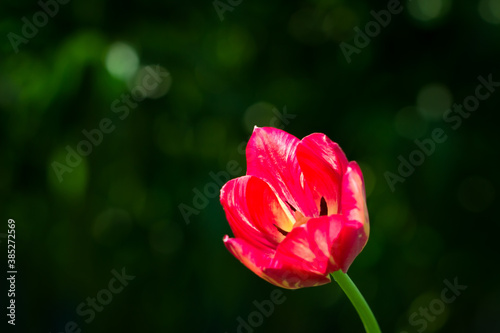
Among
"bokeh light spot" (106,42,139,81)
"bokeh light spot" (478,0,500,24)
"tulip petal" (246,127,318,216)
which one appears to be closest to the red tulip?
"tulip petal" (246,127,318,216)

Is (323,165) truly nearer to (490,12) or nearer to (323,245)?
(323,245)

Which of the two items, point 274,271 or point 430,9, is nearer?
point 274,271

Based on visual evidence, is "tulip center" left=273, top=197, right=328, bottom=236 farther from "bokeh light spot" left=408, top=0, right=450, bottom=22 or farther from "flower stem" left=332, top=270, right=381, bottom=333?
"bokeh light spot" left=408, top=0, right=450, bottom=22

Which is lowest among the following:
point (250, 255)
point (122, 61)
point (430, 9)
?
point (122, 61)

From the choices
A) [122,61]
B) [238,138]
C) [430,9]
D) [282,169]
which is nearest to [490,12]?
[430,9]

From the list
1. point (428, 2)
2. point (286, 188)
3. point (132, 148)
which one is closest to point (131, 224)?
point (132, 148)

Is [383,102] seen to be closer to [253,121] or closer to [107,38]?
[253,121]
